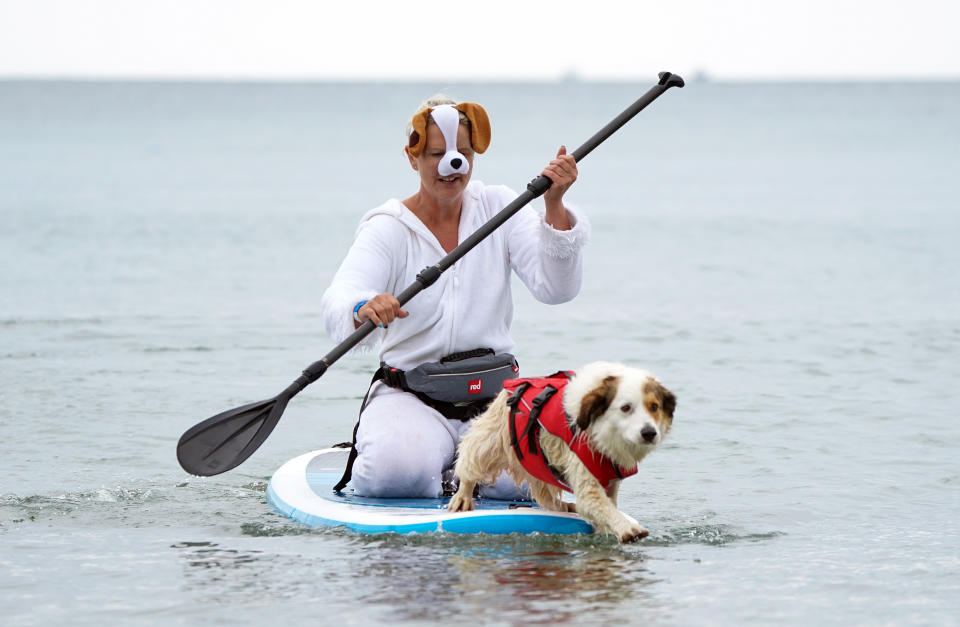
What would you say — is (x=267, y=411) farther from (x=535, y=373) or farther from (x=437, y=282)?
(x=535, y=373)

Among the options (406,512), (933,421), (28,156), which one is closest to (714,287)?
(933,421)

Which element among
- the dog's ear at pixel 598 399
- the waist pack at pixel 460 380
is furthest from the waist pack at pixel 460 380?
the dog's ear at pixel 598 399

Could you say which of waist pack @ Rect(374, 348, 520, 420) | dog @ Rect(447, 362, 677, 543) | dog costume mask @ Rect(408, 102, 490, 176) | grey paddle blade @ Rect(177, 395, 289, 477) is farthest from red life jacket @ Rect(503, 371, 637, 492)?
grey paddle blade @ Rect(177, 395, 289, 477)

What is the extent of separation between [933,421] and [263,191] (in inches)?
1048

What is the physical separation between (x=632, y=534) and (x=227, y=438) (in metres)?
2.00

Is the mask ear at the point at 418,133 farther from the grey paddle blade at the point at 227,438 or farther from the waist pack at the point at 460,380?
the grey paddle blade at the point at 227,438

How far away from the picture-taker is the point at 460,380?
564 centimetres

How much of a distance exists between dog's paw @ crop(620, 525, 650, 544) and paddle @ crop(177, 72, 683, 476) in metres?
1.24

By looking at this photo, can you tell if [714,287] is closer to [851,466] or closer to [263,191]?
[851,466]

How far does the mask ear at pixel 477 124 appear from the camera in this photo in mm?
5535

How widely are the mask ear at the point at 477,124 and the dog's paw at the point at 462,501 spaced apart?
4.45ft

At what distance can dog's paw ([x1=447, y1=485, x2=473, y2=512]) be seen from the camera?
17.8ft

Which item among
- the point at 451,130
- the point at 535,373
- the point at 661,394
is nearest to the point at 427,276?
the point at 451,130

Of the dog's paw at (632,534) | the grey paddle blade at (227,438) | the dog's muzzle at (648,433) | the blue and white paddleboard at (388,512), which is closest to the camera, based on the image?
the dog's muzzle at (648,433)
